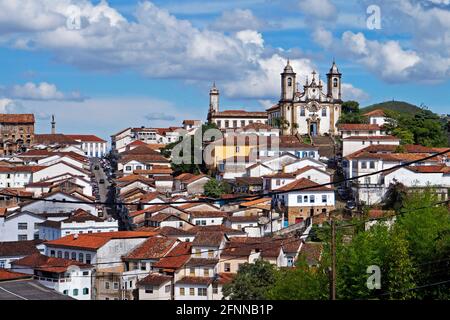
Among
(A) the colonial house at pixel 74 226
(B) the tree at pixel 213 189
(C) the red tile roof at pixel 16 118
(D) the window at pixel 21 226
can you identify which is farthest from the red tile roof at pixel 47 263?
(C) the red tile roof at pixel 16 118

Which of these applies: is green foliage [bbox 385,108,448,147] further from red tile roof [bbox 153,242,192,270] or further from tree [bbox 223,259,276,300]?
tree [bbox 223,259,276,300]

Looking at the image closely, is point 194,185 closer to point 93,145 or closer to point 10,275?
point 10,275

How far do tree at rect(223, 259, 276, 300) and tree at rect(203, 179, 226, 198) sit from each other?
1554 centimetres

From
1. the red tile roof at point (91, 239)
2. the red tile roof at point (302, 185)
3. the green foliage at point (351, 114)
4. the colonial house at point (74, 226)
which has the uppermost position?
the green foliage at point (351, 114)

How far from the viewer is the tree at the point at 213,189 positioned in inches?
1368

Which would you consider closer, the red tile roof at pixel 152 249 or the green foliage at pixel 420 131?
the red tile roof at pixel 152 249

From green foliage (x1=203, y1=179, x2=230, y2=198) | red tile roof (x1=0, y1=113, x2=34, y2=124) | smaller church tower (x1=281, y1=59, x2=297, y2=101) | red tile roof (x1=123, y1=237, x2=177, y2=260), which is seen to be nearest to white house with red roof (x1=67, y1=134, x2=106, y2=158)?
red tile roof (x1=0, y1=113, x2=34, y2=124)

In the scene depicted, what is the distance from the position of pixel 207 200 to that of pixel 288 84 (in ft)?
88.6

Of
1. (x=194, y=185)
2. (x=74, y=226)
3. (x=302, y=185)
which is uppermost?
(x=194, y=185)

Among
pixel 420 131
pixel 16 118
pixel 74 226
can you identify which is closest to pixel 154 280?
pixel 74 226

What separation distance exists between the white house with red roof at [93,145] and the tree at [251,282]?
1963 inches

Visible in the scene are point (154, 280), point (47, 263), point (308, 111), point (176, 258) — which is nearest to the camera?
point (154, 280)

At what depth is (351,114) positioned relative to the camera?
5047cm

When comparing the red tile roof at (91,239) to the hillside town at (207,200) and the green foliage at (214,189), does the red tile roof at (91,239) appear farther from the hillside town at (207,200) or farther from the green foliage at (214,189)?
the green foliage at (214,189)
